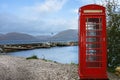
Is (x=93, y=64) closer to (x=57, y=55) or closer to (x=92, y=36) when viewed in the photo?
(x=92, y=36)

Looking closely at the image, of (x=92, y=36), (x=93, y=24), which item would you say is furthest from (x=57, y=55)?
(x=92, y=36)

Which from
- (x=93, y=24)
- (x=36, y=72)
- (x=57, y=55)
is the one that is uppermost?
(x=93, y=24)

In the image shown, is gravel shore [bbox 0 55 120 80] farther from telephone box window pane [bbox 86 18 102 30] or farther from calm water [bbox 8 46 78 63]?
calm water [bbox 8 46 78 63]

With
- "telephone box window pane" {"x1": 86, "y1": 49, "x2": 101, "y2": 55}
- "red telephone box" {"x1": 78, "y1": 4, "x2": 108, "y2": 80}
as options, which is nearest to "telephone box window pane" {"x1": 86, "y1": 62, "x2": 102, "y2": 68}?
"red telephone box" {"x1": 78, "y1": 4, "x2": 108, "y2": 80}

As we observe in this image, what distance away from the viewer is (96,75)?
36.1 feet

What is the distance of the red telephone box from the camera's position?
10.5m

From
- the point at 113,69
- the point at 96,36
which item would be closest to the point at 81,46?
→ the point at 96,36

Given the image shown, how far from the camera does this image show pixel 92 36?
34.2ft

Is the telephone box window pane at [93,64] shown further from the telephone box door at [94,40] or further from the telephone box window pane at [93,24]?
the telephone box window pane at [93,24]

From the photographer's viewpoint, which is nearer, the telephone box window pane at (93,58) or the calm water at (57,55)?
the telephone box window pane at (93,58)

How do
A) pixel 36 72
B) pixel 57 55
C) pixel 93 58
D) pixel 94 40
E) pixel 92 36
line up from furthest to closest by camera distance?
pixel 57 55
pixel 36 72
pixel 93 58
pixel 94 40
pixel 92 36

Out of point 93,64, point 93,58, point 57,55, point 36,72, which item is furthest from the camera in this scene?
point 57,55

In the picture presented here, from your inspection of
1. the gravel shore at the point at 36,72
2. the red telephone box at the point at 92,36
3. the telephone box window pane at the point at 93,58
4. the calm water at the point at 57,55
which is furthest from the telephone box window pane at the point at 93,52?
the calm water at the point at 57,55

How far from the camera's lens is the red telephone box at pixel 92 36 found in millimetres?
10500
